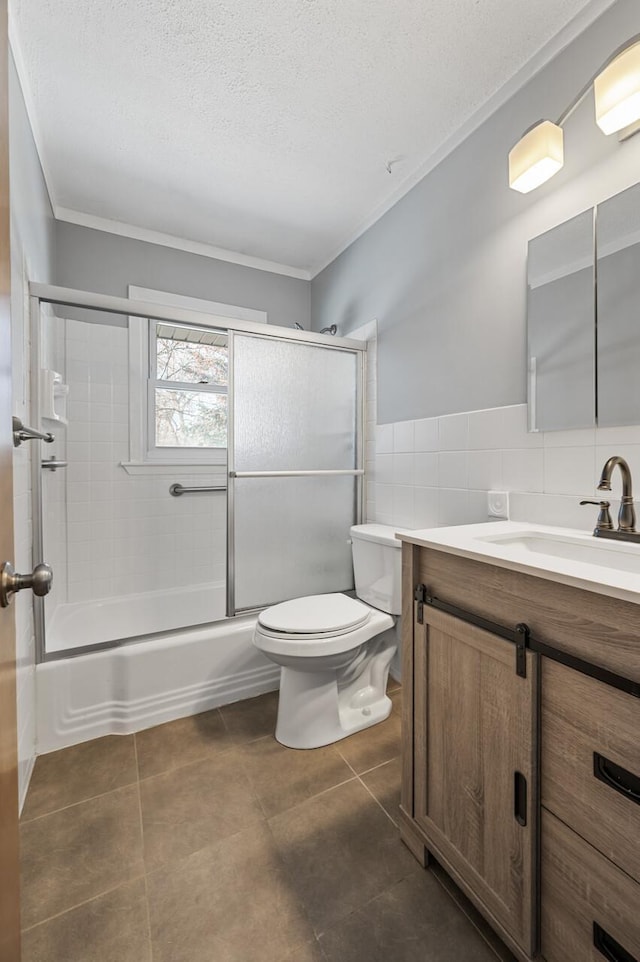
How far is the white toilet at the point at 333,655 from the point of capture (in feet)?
5.03

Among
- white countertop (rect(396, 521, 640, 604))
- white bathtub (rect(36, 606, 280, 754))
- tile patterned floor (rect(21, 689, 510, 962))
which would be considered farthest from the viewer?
white bathtub (rect(36, 606, 280, 754))

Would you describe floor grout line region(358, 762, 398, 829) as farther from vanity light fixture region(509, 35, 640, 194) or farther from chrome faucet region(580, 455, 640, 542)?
vanity light fixture region(509, 35, 640, 194)

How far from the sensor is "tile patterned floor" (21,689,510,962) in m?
0.95

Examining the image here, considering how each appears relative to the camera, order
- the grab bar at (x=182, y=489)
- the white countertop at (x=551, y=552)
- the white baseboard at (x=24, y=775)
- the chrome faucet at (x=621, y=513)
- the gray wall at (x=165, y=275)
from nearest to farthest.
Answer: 1. the white countertop at (x=551, y=552)
2. the chrome faucet at (x=621, y=513)
3. the white baseboard at (x=24, y=775)
4. the gray wall at (x=165, y=275)
5. the grab bar at (x=182, y=489)

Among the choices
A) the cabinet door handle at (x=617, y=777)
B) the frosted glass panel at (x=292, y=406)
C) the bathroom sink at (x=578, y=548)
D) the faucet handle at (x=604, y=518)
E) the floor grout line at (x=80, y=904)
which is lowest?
the floor grout line at (x=80, y=904)

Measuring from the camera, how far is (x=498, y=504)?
1535 millimetres

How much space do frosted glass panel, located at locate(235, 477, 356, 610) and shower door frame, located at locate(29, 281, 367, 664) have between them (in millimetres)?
57

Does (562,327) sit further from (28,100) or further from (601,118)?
(28,100)

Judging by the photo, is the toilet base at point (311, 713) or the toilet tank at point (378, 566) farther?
the toilet tank at point (378, 566)

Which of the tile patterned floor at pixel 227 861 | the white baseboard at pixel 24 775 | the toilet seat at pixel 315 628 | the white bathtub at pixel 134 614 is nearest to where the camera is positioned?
the tile patterned floor at pixel 227 861

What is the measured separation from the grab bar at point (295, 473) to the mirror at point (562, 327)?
103cm

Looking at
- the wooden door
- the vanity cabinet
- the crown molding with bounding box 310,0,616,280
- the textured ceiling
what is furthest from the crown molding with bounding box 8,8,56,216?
the vanity cabinet

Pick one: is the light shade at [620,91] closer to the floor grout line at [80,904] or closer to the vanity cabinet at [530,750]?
the vanity cabinet at [530,750]

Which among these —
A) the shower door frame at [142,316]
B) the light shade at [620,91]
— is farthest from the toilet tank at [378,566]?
the light shade at [620,91]
